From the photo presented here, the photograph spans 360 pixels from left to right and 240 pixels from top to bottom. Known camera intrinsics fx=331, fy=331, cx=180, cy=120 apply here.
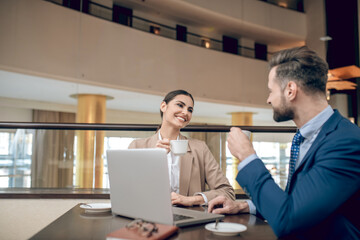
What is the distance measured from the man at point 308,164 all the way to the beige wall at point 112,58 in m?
5.79

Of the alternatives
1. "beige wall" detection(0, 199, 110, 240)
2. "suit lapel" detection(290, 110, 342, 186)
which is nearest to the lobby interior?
"beige wall" detection(0, 199, 110, 240)

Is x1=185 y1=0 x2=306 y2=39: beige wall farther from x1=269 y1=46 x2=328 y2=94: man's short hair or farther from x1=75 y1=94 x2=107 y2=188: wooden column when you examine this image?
x1=269 y1=46 x2=328 y2=94: man's short hair

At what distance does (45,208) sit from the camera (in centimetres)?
254

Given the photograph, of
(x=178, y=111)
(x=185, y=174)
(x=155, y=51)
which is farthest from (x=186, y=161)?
(x=155, y=51)

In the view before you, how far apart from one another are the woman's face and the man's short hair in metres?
0.99

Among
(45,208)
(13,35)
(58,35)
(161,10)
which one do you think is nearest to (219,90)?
(161,10)

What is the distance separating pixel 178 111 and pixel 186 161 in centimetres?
32

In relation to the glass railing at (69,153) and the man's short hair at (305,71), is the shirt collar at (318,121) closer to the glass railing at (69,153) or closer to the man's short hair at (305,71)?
the man's short hair at (305,71)

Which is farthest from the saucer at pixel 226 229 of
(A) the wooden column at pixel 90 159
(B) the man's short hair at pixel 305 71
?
(A) the wooden column at pixel 90 159

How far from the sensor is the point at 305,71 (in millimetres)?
1102

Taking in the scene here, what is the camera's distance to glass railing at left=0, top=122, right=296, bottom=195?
2.91 metres

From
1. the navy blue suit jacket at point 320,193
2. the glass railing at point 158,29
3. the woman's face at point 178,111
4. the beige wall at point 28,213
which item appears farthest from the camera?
the glass railing at point 158,29

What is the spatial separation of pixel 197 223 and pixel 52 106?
381 inches

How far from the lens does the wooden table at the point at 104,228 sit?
0.99 m
